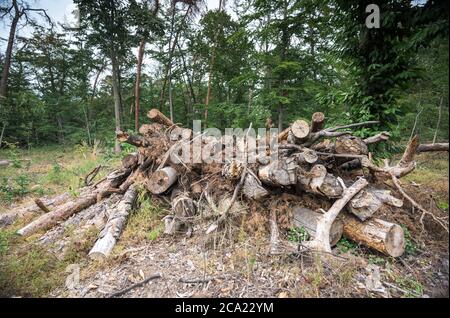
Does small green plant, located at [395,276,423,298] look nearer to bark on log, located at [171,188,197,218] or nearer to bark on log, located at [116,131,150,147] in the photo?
bark on log, located at [171,188,197,218]

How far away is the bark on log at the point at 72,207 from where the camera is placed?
3146mm

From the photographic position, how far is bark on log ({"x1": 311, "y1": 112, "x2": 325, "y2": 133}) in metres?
2.88

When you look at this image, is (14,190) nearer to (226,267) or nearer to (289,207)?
(226,267)

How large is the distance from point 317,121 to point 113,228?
3.22 m

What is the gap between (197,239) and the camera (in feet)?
8.68

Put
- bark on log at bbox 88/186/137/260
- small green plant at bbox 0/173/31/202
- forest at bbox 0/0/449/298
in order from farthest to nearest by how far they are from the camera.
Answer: small green plant at bbox 0/173/31/202 < bark on log at bbox 88/186/137/260 < forest at bbox 0/0/449/298

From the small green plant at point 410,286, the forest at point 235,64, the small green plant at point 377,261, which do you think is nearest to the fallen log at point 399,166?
the forest at point 235,64

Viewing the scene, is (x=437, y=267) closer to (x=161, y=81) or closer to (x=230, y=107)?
(x=230, y=107)

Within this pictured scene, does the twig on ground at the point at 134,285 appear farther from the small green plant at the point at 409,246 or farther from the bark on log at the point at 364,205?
the small green plant at the point at 409,246

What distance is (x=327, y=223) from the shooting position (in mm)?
2195

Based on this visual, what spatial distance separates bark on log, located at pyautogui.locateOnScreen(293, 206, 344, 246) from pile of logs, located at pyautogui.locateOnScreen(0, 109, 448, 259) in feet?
0.04

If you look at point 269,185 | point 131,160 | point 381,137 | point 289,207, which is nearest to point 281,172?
point 269,185

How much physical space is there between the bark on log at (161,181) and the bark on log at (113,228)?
0.40m

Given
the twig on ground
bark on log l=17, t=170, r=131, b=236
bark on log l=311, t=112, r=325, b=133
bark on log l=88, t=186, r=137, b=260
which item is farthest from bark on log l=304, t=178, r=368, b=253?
bark on log l=17, t=170, r=131, b=236
